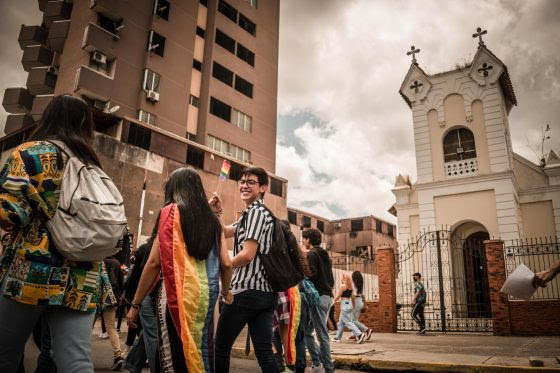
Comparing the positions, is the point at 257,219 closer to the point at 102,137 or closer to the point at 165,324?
the point at 165,324

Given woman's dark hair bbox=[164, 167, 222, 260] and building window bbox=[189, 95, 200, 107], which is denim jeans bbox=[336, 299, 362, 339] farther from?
building window bbox=[189, 95, 200, 107]

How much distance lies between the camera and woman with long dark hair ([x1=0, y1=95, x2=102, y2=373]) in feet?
6.86

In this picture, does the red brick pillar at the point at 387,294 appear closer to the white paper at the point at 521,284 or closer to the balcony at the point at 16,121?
the white paper at the point at 521,284

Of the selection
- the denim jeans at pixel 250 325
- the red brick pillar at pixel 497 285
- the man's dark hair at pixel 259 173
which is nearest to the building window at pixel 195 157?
the red brick pillar at pixel 497 285

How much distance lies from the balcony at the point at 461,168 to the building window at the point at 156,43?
19616 millimetres

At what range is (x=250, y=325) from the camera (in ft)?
11.0

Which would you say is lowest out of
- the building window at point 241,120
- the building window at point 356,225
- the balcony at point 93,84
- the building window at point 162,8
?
the building window at point 356,225

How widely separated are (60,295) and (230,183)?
25.0m

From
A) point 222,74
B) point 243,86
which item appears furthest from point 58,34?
point 243,86

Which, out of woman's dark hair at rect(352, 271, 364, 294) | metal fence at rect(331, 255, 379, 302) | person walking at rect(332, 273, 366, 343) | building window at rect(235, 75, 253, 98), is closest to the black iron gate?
metal fence at rect(331, 255, 379, 302)

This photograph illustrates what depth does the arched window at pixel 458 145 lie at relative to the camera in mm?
17312

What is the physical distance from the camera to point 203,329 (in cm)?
265

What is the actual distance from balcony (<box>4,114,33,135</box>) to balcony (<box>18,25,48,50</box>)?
5.19 m

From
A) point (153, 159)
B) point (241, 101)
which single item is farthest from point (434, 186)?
point (241, 101)
